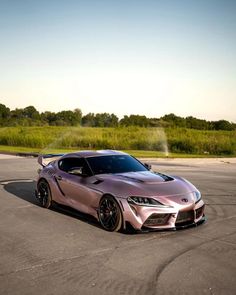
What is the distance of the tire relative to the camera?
9180 millimetres

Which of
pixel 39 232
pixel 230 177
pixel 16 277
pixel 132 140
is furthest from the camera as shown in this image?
pixel 132 140

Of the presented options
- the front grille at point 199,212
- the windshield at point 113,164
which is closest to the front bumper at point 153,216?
the front grille at point 199,212

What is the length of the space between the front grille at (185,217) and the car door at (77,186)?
151cm

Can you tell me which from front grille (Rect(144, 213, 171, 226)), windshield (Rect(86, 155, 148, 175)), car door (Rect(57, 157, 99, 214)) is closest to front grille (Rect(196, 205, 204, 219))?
front grille (Rect(144, 213, 171, 226))

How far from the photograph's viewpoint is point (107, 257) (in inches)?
229

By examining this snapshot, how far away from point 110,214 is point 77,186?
117 centimetres

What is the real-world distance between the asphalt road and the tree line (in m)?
50.3

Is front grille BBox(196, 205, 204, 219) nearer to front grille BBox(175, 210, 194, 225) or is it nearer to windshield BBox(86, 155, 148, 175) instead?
front grille BBox(175, 210, 194, 225)

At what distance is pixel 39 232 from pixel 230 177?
10.2 m

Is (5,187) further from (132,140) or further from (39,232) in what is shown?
(132,140)

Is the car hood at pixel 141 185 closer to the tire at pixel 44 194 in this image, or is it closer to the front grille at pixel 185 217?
the front grille at pixel 185 217

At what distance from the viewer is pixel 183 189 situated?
7.45 metres

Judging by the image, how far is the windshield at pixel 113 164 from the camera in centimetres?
816

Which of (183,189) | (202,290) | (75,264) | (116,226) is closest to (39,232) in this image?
(116,226)
